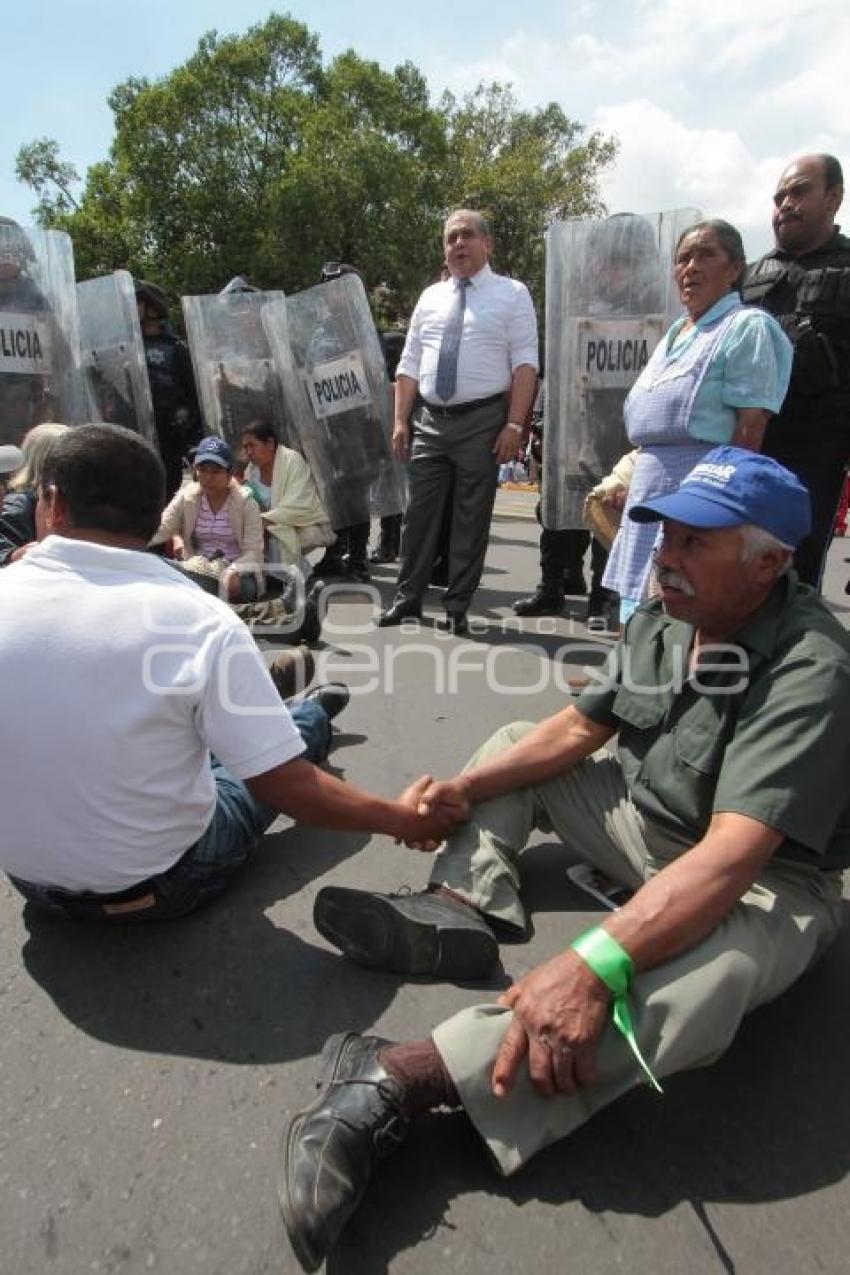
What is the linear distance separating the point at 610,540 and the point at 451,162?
2943cm

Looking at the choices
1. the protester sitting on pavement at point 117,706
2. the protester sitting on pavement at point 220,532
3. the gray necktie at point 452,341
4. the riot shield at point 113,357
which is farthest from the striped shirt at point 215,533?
the protester sitting on pavement at point 117,706

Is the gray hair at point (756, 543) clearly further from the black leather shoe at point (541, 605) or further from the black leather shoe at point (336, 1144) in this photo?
the black leather shoe at point (541, 605)

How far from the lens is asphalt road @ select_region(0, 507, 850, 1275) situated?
4.36 feet

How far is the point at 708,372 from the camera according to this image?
2.79m

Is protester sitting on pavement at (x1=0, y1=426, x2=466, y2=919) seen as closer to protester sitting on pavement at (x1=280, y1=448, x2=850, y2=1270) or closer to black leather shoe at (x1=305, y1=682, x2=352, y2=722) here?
protester sitting on pavement at (x1=280, y1=448, x2=850, y2=1270)

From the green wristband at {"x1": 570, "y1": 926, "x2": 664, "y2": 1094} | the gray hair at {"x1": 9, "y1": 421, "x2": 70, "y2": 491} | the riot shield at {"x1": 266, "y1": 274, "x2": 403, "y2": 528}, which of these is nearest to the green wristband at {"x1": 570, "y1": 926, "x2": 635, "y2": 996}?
the green wristband at {"x1": 570, "y1": 926, "x2": 664, "y2": 1094}

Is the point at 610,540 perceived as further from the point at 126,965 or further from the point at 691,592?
the point at 126,965

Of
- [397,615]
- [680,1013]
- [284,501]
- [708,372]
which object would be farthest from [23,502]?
[680,1013]

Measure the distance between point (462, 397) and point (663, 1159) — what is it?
3697 millimetres

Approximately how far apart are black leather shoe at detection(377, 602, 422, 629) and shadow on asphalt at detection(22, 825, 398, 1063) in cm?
268

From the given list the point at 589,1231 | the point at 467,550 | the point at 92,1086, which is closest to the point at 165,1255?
the point at 92,1086

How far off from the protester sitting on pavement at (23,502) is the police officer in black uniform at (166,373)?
2.23m

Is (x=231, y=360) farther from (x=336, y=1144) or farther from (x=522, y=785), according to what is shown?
(x=336, y=1144)

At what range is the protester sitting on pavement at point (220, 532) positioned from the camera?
4.71 metres
